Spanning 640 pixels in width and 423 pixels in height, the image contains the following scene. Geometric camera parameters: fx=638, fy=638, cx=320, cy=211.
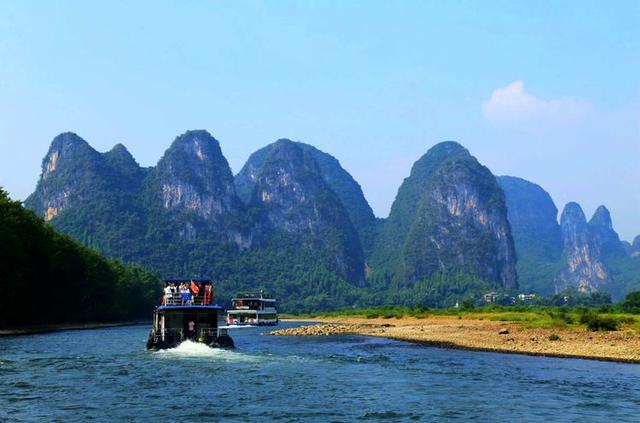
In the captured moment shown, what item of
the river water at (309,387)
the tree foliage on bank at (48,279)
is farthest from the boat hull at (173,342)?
the tree foliage on bank at (48,279)

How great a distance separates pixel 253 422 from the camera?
64.8 feet

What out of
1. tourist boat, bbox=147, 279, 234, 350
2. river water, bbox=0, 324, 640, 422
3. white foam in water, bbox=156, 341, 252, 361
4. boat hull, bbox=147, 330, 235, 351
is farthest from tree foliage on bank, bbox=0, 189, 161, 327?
white foam in water, bbox=156, 341, 252, 361

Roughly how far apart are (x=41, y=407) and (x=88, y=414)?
7.29 feet

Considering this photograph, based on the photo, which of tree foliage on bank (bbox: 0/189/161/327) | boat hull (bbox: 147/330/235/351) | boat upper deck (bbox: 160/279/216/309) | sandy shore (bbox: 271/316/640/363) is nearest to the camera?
sandy shore (bbox: 271/316/640/363)

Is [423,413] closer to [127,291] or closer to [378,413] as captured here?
[378,413]

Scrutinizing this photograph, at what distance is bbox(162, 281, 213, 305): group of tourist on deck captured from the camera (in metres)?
45.2

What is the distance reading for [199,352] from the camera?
41.3m

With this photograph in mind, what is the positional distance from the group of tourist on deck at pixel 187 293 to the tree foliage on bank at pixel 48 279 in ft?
79.3

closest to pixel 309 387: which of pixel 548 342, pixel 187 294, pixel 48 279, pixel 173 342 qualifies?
pixel 173 342

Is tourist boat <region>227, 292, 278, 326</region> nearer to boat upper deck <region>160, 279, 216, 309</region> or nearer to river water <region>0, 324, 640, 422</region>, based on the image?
boat upper deck <region>160, 279, 216, 309</region>

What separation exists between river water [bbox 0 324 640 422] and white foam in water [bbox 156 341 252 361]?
152 mm

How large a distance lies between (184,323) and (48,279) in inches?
1687

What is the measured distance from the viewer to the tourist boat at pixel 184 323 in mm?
43312

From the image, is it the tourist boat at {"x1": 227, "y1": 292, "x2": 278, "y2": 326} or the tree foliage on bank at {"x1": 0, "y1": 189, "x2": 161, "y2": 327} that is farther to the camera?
the tourist boat at {"x1": 227, "y1": 292, "x2": 278, "y2": 326}
